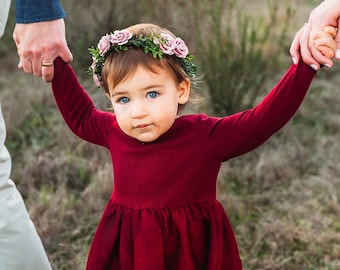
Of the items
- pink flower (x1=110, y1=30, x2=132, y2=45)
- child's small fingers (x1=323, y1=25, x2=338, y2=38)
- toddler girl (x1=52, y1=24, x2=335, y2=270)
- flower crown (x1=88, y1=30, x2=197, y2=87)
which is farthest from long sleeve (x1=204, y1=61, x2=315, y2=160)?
pink flower (x1=110, y1=30, x2=132, y2=45)

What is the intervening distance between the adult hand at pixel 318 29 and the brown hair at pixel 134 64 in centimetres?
37

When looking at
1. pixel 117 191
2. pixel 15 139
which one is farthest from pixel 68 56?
pixel 15 139

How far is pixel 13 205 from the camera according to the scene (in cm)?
234

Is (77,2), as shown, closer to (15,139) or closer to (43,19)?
(15,139)

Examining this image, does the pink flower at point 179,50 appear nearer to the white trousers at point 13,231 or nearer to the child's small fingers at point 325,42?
the child's small fingers at point 325,42

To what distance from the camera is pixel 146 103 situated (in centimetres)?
187

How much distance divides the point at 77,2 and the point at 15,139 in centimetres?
201

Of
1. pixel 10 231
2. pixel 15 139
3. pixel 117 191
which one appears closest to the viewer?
pixel 117 191

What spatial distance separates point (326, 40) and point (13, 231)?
1312mm

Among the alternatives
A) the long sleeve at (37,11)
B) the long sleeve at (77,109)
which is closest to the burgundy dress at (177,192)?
the long sleeve at (77,109)

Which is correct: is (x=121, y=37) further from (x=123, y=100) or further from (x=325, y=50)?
(x=325, y=50)

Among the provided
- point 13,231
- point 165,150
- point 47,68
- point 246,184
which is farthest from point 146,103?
point 246,184

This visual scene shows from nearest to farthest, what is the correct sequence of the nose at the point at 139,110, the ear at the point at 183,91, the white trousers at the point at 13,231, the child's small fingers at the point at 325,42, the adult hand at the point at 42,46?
1. the child's small fingers at the point at 325,42
2. the nose at the point at 139,110
3. the ear at the point at 183,91
4. the adult hand at the point at 42,46
5. the white trousers at the point at 13,231

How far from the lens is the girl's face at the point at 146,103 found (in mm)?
1864
